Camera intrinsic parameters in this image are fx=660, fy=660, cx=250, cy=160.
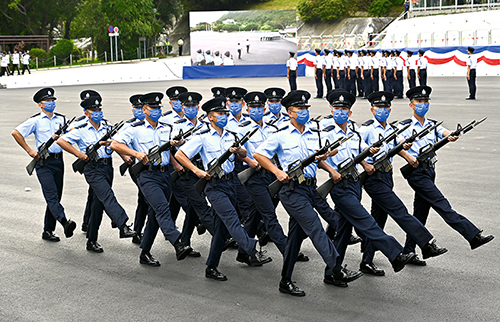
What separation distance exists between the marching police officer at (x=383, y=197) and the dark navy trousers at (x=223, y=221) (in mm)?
1340

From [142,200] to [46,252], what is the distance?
4.48 ft

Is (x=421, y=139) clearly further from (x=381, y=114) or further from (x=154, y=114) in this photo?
(x=154, y=114)

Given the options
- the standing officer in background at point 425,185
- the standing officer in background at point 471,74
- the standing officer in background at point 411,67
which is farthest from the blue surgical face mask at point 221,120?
the standing officer in background at point 411,67

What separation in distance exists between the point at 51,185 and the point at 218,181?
2903 mm

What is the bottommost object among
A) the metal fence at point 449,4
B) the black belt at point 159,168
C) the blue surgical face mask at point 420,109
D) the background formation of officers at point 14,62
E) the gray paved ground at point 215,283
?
the gray paved ground at point 215,283

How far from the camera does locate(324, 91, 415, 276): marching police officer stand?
6652 mm

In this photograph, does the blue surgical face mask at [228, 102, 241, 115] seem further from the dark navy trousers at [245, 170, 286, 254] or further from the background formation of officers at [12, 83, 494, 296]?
the dark navy trousers at [245, 170, 286, 254]

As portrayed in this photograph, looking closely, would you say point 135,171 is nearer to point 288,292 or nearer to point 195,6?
point 288,292

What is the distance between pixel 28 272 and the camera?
750 cm

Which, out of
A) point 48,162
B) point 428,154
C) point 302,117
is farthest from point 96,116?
point 428,154

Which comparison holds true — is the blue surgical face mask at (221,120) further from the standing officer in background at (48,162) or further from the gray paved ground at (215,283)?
the standing officer in background at (48,162)

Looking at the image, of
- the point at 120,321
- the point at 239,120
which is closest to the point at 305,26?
the point at 239,120

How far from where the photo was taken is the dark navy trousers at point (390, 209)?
7078mm

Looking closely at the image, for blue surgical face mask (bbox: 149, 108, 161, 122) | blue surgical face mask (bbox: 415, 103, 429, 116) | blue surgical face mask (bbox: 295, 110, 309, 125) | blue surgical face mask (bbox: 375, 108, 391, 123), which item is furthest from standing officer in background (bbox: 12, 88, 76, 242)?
blue surgical face mask (bbox: 415, 103, 429, 116)
